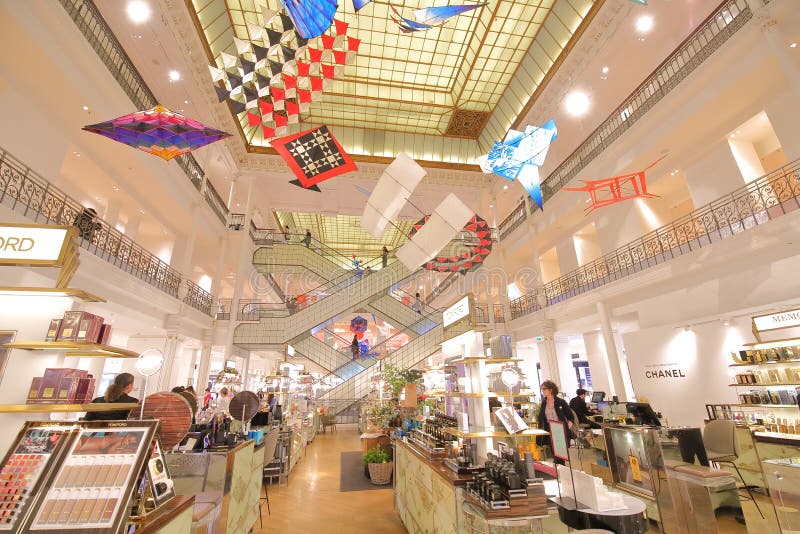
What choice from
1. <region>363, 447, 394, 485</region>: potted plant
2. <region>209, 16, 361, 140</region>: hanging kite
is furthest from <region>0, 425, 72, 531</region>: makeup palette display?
<region>363, 447, 394, 485</region>: potted plant

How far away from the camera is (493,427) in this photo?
3.21 m

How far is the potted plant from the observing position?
617cm

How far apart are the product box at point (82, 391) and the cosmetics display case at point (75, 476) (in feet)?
0.38

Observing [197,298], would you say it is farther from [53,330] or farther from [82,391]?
[82,391]

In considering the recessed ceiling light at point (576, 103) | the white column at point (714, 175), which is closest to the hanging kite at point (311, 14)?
the recessed ceiling light at point (576, 103)

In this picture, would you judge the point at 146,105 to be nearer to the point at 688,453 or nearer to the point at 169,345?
the point at 169,345

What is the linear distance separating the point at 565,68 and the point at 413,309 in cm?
926

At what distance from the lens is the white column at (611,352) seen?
8.70 m

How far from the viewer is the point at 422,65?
11.1 metres

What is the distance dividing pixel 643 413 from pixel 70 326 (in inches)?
277

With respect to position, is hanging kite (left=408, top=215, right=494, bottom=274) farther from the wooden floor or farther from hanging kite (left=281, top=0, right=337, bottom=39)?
hanging kite (left=281, top=0, right=337, bottom=39)

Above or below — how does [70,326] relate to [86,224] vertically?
below

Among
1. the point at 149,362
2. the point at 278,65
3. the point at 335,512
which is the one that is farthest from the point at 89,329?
the point at 278,65

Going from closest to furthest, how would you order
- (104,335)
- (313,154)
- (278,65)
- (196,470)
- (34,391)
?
(34,391) < (104,335) < (196,470) < (278,65) < (313,154)
